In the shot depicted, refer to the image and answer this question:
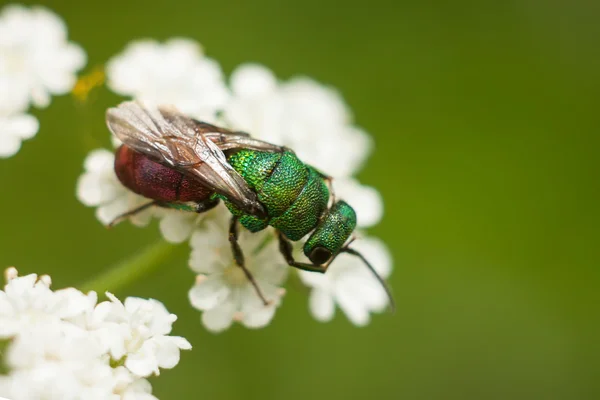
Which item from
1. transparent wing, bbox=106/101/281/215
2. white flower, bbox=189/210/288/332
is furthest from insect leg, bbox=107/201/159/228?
transparent wing, bbox=106/101/281/215

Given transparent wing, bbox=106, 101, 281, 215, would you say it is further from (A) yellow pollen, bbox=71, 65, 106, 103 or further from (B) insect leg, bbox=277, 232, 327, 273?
(A) yellow pollen, bbox=71, 65, 106, 103

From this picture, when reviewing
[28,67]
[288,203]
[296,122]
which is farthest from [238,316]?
[28,67]

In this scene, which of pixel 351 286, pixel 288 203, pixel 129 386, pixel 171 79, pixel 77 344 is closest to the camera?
pixel 77 344

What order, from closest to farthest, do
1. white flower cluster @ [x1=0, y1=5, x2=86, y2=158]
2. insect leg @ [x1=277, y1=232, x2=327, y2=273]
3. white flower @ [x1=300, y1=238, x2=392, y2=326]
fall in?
insect leg @ [x1=277, y1=232, x2=327, y2=273] → white flower cluster @ [x1=0, y1=5, x2=86, y2=158] → white flower @ [x1=300, y1=238, x2=392, y2=326]

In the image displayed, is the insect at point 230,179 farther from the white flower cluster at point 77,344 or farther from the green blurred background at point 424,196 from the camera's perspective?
the green blurred background at point 424,196

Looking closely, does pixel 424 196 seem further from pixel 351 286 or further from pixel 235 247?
pixel 235 247

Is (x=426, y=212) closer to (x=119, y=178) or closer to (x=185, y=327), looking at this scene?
(x=185, y=327)

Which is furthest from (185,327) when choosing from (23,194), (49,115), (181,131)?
(181,131)
